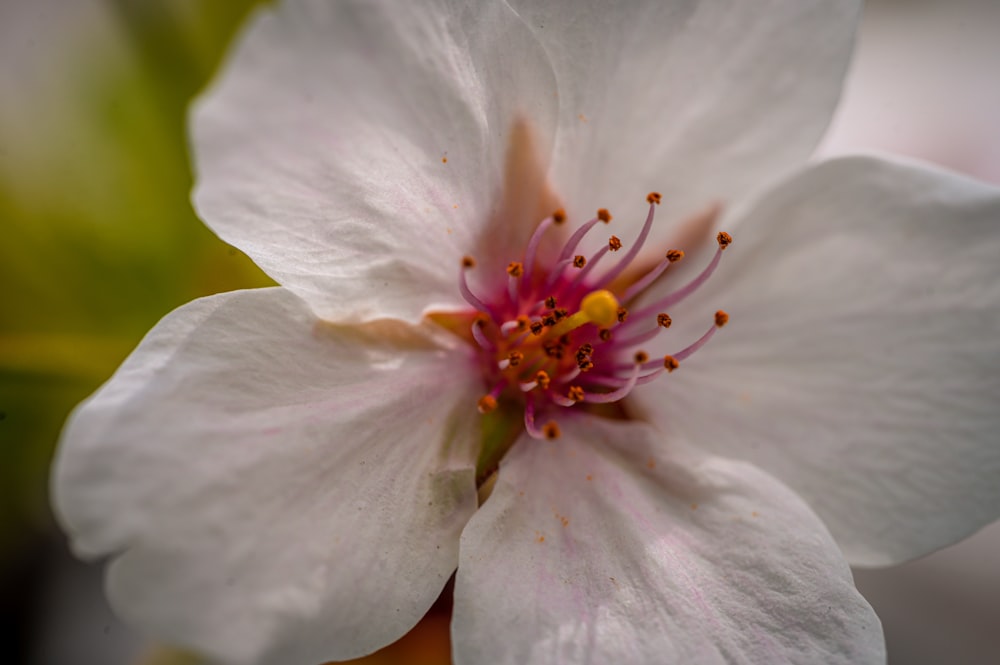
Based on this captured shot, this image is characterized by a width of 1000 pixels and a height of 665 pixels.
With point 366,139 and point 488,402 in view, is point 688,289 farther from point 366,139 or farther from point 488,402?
point 366,139

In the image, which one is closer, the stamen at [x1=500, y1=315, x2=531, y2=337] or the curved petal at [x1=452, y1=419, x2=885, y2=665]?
the curved petal at [x1=452, y1=419, x2=885, y2=665]

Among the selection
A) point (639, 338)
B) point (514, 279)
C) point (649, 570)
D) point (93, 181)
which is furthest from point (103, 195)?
point (649, 570)

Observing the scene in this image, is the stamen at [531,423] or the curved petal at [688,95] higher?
the curved petal at [688,95]

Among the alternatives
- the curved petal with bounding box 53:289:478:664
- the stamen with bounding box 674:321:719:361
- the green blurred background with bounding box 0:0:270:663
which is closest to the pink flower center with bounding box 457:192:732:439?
the stamen with bounding box 674:321:719:361

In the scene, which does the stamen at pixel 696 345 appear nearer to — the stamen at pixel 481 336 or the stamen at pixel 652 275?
the stamen at pixel 652 275

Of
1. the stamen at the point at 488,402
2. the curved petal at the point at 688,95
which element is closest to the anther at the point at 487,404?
the stamen at the point at 488,402

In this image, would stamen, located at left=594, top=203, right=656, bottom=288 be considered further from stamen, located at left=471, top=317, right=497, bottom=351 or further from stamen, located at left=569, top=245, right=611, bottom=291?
stamen, located at left=471, top=317, right=497, bottom=351
